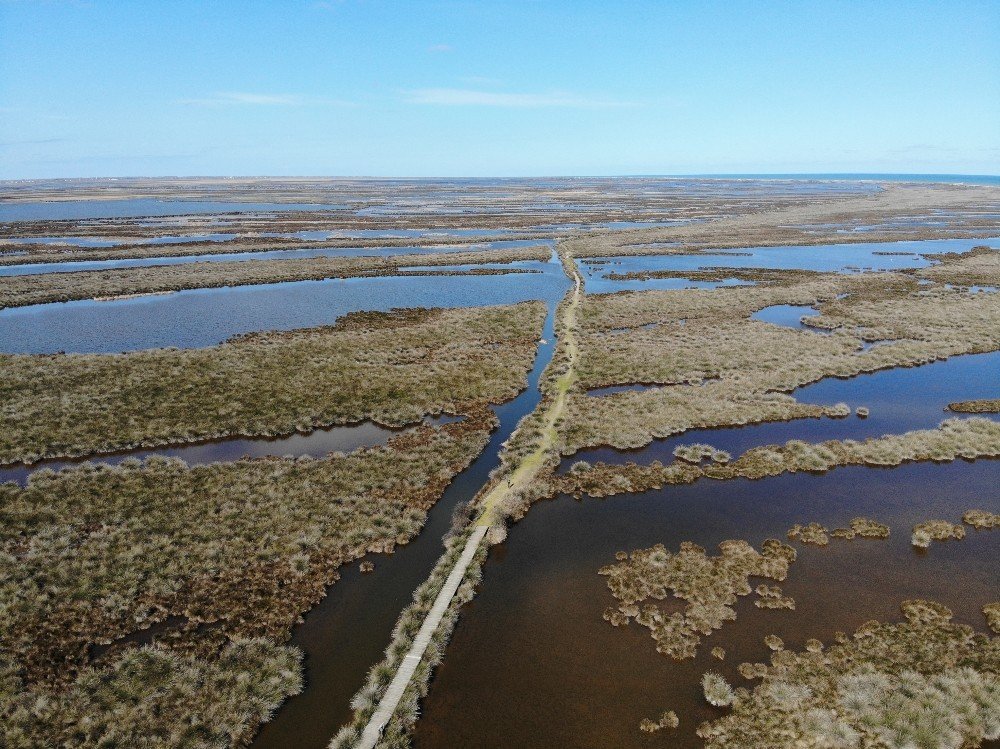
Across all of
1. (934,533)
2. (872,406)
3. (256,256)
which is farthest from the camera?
(256,256)

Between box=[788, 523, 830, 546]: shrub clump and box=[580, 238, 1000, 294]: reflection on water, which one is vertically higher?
box=[580, 238, 1000, 294]: reflection on water

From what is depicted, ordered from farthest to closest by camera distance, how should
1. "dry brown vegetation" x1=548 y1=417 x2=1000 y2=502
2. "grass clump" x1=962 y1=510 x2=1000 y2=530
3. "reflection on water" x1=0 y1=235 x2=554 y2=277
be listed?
1. "reflection on water" x1=0 y1=235 x2=554 y2=277
2. "dry brown vegetation" x1=548 y1=417 x2=1000 y2=502
3. "grass clump" x1=962 y1=510 x2=1000 y2=530

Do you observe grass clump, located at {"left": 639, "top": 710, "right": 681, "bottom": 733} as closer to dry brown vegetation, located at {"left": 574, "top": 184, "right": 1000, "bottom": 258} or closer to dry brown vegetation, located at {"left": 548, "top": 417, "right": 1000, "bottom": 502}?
dry brown vegetation, located at {"left": 548, "top": 417, "right": 1000, "bottom": 502}

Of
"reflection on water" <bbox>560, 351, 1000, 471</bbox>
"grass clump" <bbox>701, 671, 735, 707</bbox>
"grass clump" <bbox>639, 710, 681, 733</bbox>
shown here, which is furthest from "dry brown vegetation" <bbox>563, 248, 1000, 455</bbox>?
"grass clump" <bbox>639, 710, 681, 733</bbox>

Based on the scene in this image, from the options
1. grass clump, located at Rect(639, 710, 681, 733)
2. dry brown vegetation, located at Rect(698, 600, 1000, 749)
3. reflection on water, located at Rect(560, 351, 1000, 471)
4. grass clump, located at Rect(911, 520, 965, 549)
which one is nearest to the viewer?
dry brown vegetation, located at Rect(698, 600, 1000, 749)

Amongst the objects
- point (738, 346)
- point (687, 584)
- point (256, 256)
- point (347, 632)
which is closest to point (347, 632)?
point (347, 632)

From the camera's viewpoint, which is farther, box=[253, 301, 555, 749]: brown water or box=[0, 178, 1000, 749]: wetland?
box=[0, 178, 1000, 749]: wetland

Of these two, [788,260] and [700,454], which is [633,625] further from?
[788,260]

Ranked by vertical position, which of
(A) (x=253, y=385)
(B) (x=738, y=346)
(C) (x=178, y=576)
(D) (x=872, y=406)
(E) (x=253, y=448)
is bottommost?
(C) (x=178, y=576)
